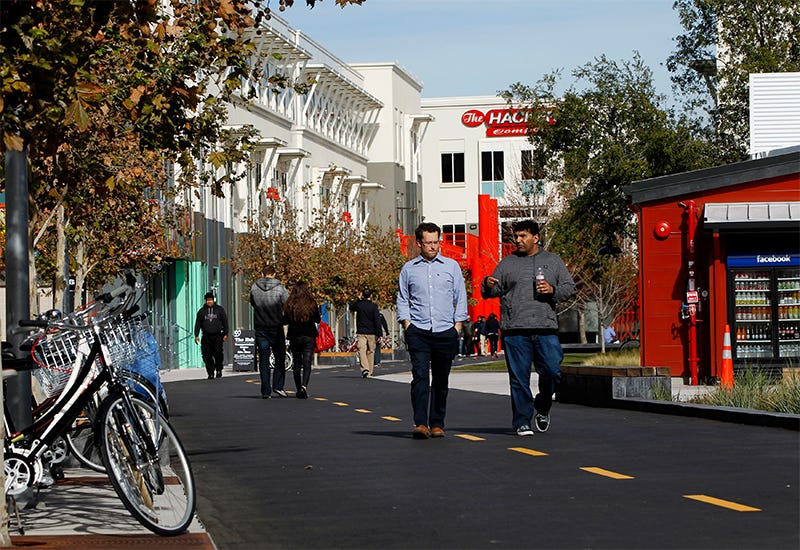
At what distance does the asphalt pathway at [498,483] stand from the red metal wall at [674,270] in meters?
10.2

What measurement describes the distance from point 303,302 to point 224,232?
33828 mm

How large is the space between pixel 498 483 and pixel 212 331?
2626cm

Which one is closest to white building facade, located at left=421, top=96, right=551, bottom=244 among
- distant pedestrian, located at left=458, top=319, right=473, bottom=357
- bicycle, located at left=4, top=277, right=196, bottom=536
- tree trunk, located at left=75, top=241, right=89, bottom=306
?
distant pedestrian, located at left=458, top=319, right=473, bottom=357

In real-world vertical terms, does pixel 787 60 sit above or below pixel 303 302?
above

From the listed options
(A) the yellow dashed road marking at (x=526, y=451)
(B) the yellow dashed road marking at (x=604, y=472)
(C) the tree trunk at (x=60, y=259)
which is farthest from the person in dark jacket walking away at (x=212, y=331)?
(B) the yellow dashed road marking at (x=604, y=472)

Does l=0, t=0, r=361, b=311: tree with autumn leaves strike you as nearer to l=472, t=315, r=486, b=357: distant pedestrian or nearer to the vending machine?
the vending machine

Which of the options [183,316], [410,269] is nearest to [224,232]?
[183,316]

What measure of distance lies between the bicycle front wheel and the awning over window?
63.0ft

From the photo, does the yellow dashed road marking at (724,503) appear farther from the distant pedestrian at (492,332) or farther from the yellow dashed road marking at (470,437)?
the distant pedestrian at (492,332)

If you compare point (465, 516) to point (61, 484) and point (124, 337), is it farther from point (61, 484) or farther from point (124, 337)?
point (61, 484)

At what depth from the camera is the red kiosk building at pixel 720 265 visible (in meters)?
27.1

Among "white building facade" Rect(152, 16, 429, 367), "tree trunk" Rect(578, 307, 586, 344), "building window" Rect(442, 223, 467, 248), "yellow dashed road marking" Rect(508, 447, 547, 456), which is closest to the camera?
"yellow dashed road marking" Rect(508, 447, 547, 456)

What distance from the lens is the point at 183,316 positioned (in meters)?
52.9

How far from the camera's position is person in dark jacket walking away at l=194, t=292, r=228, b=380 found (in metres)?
36.6
